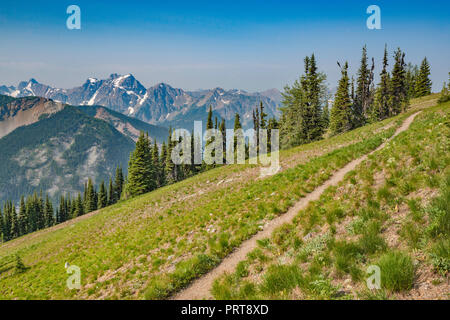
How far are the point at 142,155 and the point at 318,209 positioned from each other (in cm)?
5785

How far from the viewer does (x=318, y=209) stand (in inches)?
389

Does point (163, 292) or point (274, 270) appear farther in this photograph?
point (163, 292)

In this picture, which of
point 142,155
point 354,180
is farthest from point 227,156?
point 354,180

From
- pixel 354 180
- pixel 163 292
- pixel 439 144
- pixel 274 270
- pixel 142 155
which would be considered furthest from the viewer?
pixel 142 155

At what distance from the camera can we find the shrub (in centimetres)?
450

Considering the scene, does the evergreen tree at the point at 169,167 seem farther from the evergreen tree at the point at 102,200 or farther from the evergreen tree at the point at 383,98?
the evergreen tree at the point at 383,98

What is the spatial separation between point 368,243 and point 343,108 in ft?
176

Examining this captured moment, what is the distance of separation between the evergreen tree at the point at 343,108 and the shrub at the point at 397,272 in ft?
176

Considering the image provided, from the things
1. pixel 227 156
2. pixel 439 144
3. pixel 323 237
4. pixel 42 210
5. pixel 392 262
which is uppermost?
pixel 439 144

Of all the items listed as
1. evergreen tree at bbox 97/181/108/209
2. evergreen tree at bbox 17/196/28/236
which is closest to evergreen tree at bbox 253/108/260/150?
evergreen tree at bbox 97/181/108/209

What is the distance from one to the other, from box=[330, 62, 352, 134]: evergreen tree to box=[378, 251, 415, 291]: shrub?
53652 mm

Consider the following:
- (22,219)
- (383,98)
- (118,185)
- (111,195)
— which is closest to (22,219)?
(22,219)
